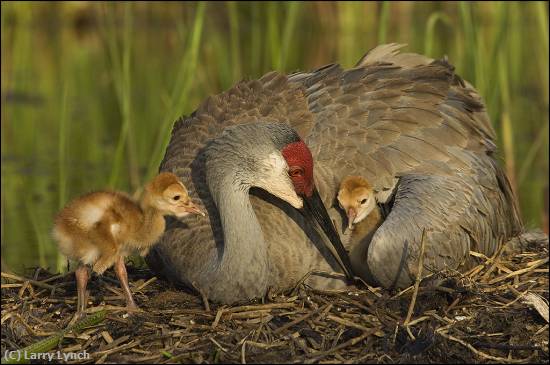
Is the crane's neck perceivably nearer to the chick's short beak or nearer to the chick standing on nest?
the chick's short beak

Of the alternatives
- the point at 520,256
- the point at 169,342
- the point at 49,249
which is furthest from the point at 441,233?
the point at 49,249

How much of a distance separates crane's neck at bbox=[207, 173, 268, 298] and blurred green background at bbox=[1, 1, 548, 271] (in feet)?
5.06

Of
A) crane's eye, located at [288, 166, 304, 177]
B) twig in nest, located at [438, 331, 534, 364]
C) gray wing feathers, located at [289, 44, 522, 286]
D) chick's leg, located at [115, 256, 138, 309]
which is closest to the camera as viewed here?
twig in nest, located at [438, 331, 534, 364]

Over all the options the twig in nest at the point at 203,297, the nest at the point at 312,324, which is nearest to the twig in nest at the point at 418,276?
the nest at the point at 312,324

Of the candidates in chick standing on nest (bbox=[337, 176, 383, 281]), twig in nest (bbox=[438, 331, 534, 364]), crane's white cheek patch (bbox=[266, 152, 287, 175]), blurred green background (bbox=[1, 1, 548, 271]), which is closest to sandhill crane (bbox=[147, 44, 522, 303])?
crane's white cheek patch (bbox=[266, 152, 287, 175])

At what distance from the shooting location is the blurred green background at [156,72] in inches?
328

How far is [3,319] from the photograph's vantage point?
5.80 metres

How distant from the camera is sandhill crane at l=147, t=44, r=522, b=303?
19.6ft

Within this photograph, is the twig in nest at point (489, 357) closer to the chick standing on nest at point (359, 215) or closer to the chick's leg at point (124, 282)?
the chick standing on nest at point (359, 215)

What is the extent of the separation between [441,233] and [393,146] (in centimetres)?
63

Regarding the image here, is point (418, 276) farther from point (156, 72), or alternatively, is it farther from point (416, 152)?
point (156, 72)

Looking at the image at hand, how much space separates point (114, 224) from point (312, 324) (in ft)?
3.98

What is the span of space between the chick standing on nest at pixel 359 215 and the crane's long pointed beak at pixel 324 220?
0.36ft

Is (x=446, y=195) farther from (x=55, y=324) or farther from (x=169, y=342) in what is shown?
(x=55, y=324)
